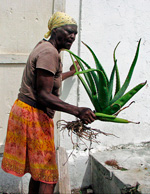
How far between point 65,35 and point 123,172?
1668 mm

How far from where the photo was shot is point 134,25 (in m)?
3.14

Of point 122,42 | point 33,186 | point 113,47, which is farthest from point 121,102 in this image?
point 122,42

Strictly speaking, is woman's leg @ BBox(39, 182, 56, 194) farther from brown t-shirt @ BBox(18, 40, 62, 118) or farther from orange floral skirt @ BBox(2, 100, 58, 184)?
brown t-shirt @ BBox(18, 40, 62, 118)

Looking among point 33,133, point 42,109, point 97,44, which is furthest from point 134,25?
point 33,133

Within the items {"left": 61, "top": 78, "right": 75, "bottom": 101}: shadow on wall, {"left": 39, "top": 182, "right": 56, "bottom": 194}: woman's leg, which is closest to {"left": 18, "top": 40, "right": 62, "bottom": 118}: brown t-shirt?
{"left": 39, "top": 182, "right": 56, "bottom": 194}: woman's leg

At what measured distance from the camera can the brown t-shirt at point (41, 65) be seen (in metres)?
1.78

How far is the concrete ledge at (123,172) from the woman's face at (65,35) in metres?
1.54

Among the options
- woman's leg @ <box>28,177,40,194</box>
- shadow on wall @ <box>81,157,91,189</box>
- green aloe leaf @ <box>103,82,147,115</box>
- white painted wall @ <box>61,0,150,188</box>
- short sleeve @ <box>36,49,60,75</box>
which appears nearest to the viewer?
short sleeve @ <box>36,49,60,75</box>

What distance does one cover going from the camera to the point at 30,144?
1951 millimetres

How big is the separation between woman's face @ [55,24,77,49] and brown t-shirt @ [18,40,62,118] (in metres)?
0.12

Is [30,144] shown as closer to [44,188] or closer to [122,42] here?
[44,188]

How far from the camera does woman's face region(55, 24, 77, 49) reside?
1.96 m

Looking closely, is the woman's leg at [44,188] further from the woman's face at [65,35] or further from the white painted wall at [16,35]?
the woman's face at [65,35]

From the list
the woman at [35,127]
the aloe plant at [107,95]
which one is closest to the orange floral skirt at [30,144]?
the woman at [35,127]
